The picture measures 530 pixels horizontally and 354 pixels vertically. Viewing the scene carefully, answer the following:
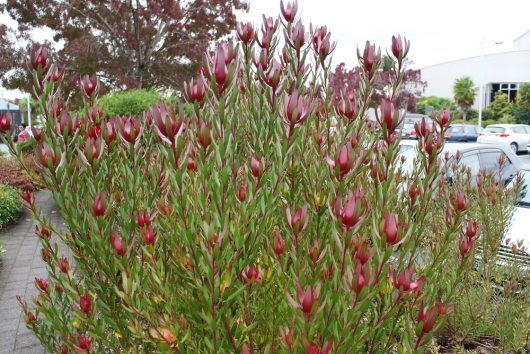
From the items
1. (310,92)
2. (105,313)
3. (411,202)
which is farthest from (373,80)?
(105,313)

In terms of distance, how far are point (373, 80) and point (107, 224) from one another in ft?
4.06

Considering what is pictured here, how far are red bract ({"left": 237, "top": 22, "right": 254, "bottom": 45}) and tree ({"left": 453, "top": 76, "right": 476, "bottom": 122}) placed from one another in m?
56.4

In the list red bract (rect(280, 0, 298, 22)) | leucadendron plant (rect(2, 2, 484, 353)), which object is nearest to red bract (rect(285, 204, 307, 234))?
leucadendron plant (rect(2, 2, 484, 353))

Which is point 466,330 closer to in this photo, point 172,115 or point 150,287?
point 150,287

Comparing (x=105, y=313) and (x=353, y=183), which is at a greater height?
(x=353, y=183)

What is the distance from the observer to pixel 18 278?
19.9 feet

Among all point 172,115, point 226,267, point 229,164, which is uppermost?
point 172,115

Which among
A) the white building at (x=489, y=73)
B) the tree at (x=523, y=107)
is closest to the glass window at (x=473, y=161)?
the tree at (x=523, y=107)

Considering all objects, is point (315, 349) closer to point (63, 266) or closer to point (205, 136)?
point (205, 136)

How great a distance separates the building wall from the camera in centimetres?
5631

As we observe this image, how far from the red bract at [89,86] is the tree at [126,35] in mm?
13870

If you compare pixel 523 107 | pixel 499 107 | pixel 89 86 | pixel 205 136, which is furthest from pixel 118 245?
pixel 499 107

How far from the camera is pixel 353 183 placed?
2158mm

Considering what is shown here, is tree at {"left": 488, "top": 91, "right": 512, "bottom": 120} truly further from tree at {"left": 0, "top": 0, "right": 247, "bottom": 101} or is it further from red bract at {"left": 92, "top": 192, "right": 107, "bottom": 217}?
red bract at {"left": 92, "top": 192, "right": 107, "bottom": 217}
